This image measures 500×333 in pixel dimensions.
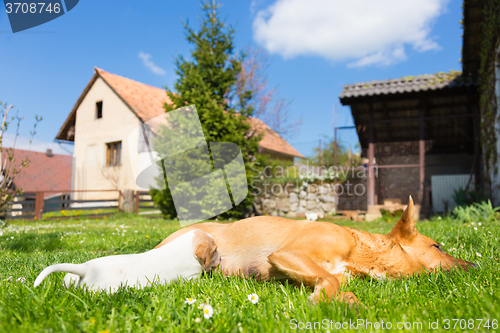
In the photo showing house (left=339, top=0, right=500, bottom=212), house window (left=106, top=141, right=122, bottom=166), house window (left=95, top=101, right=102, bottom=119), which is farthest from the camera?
house window (left=95, top=101, right=102, bottom=119)

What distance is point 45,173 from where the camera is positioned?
2577cm

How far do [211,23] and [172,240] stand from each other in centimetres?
1143

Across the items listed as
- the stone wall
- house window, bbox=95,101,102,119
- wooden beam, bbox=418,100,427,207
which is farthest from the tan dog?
house window, bbox=95,101,102,119

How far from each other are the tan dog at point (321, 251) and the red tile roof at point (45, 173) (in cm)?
2552

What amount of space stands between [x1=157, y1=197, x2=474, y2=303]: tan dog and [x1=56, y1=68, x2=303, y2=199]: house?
48.8 ft

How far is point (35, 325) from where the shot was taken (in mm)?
1344

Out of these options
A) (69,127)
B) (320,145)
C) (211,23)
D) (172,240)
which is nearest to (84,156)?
(69,127)

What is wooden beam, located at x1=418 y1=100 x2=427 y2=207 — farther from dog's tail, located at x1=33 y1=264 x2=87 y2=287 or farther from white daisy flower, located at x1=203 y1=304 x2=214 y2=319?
dog's tail, located at x1=33 y1=264 x2=87 y2=287

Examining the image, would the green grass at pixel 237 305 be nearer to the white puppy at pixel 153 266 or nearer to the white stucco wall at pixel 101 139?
the white puppy at pixel 153 266

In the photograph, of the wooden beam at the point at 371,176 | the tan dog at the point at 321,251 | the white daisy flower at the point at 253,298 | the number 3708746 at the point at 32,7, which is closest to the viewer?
the white daisy flower at the point at 253,298

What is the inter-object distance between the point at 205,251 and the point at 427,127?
11.8 meters

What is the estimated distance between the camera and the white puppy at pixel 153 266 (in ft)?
6.56

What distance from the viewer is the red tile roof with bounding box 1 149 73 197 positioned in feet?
78.9

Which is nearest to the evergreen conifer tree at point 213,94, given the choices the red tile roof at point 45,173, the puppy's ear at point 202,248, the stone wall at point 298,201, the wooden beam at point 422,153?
the stone wall at point 298,201
